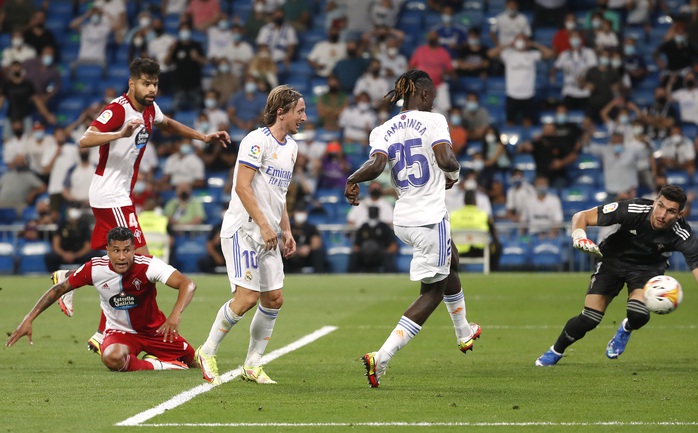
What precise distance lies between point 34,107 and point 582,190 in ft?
42.4

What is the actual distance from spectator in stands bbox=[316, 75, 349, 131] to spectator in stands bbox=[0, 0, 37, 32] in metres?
8.21

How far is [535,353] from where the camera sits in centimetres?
1143

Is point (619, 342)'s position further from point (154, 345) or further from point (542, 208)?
point (542, 208)

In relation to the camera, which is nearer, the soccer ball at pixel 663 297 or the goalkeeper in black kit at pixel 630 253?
the soccer ball at pixel 663 297

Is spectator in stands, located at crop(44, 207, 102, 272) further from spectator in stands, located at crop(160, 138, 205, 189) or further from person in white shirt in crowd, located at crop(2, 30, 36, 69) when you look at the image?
person in white shirt in crowd, located at crop(2, 30, 36, 69)

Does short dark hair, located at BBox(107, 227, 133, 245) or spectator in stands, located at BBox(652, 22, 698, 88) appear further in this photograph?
spectator in stands, located at BBox(652, 22, 698, 88)

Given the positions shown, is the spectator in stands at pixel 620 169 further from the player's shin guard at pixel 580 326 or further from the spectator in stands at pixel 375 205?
the player's shin guard at pixel 580 326

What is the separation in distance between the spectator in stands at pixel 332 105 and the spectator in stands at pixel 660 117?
662 cm

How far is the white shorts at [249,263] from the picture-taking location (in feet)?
29.5

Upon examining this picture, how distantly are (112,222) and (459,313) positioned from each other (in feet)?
10.4

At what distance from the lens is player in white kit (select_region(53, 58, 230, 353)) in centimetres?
1000

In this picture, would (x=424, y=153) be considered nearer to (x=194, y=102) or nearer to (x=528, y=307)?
(x=528, y=307)

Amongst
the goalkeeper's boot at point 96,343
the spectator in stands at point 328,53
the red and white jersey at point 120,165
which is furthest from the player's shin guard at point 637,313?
the spectator in stands at point 328,53

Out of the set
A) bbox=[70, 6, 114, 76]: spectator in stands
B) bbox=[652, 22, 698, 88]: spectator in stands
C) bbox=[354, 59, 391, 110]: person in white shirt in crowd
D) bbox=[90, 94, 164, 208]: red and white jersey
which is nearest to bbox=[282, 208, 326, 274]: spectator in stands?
bbox=[354, 59, 391, 110]: person in white shirt in crowd
